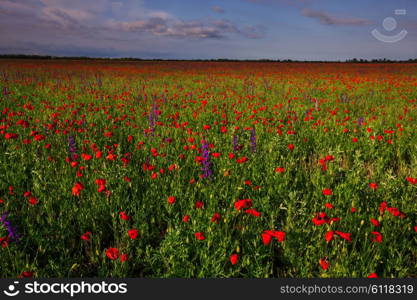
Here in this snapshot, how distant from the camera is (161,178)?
2.85 m

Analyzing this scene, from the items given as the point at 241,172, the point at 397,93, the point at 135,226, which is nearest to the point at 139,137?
the point at 241,172

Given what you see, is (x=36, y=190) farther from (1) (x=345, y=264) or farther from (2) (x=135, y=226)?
(1) (x=345, y=264)

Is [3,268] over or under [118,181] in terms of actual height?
under

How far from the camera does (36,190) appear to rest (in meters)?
2.51

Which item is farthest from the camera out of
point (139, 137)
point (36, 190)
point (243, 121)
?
point (243, 121)

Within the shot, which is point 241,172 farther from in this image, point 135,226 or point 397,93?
point 397,93

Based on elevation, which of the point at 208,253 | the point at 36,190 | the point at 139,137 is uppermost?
the point at 139,137

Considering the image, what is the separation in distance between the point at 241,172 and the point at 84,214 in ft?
5.31

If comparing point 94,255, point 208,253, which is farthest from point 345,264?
point 94,255

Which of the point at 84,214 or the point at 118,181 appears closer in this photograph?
the point at 84,214

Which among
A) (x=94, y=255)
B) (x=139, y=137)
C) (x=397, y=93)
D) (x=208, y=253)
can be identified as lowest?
(x=94, y=255)

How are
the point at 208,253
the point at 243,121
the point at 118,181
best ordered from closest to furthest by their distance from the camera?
the point at 208,253
the point at 118,181
the point at 243,121

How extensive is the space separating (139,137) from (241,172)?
181cm

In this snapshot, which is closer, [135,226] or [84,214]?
[135,226]
